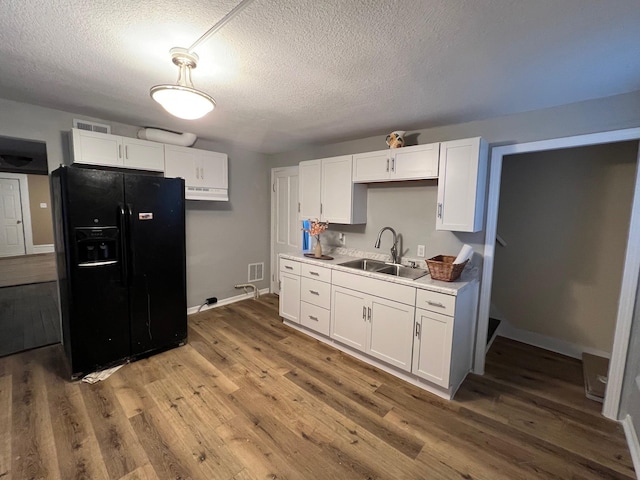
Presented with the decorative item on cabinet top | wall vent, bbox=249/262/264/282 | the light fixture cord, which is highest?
the light fixture cord

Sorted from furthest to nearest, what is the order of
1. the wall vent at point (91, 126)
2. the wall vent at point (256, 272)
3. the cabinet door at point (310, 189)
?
the wall vent at point (256, 272)
the cabinet door at point (310, 189)
the wall vent at point (91, 126)

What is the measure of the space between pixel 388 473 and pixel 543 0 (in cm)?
243

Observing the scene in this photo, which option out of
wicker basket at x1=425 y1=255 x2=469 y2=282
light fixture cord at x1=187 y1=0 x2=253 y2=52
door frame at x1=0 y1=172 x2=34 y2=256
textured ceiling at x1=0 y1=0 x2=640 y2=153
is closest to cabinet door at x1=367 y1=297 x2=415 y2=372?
wicker basket at x1=425 y1=255 x2=469 y2=282

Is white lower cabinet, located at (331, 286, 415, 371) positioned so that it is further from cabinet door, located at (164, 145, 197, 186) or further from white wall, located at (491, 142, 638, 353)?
cabinet door, located at (164, 145, 197, 186)

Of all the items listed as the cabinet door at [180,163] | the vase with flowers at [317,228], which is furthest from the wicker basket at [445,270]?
the cabinet door at [180,163]

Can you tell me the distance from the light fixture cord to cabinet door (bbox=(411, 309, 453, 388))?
7.52 ft

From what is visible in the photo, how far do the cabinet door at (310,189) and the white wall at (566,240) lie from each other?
2246 mm

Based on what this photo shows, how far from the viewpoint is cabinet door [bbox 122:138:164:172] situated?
288cm

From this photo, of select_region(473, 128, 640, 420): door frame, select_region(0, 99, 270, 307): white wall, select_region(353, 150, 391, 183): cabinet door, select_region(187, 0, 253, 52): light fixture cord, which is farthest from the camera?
select_region(0, 99, 270, 307): white wall

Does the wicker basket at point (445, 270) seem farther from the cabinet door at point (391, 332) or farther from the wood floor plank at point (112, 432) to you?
the wood floor plank at point (112, 432)

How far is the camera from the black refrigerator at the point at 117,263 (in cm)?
230

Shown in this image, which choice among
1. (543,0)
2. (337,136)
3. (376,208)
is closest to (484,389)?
(376,208)

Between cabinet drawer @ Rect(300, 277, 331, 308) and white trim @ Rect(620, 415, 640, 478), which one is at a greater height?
cabinet drawer @ Rect(300, 277, 331, 308)

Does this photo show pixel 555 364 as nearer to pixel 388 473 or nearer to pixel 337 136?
pixel 388 473
